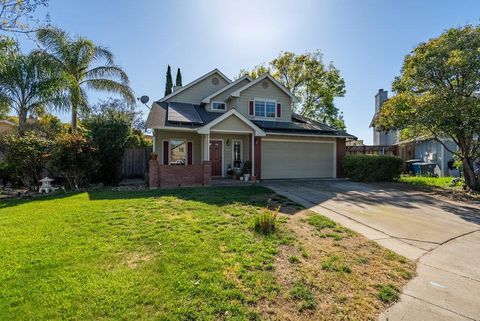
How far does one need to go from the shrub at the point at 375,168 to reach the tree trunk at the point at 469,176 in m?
3.74

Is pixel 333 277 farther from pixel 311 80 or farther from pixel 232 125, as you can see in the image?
pixel 311 80

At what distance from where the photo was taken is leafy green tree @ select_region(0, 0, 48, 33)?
6273 mm

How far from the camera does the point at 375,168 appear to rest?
52.1 feet

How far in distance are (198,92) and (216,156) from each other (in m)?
5.18

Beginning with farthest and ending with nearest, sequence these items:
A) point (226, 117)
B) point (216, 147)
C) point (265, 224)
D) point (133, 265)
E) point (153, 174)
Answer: point (216, 147) < point (226, 117) < point (153, 174) < point (265, 224) < point (133, 265)

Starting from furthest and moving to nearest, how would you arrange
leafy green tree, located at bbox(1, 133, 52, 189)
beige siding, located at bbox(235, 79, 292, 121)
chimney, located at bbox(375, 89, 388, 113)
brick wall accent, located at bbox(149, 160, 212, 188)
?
chimney, located at bbox(375, 89, 388, 113) < beige siding, located at bbox(235, 79, 292, 121) < brick wall accent, located at bbox(149, 160, 212, 188) < leafy green tree, located at bbox(1, 133, 52, 189)

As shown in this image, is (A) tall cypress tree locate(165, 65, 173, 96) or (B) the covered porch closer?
(B) the covered porch

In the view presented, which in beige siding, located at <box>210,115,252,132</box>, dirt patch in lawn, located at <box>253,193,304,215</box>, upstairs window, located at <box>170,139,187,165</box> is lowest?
dirt patch in lawn, located at <box>253,193,304,215</box>

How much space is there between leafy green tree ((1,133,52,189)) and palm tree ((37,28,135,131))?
12.0 feet

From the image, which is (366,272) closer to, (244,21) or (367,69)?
(244,21)

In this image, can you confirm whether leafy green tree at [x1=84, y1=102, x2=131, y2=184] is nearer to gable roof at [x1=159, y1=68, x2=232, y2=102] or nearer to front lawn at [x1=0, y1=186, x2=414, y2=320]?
gable roof at [x1=159, y1=68, x2=232, y2=102]

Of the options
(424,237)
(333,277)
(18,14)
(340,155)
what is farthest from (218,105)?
(333,277)

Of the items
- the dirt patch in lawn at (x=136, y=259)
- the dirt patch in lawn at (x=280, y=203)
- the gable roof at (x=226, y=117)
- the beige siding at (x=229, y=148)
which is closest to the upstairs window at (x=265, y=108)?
the beige siding at (x=229, y=148)

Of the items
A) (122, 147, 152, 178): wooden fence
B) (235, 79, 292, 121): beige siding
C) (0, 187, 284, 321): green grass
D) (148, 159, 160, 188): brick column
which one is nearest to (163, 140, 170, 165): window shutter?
(122, 147, 152, 178): wooden fence
